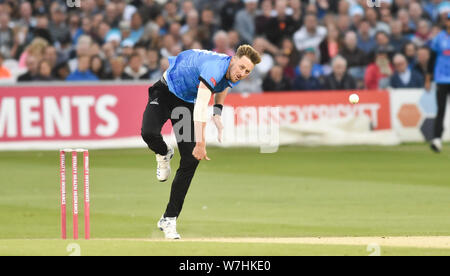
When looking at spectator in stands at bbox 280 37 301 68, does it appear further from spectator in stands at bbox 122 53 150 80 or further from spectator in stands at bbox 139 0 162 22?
spectator in stands at bbox 122 53 150 80

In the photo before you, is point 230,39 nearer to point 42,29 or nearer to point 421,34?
point 42,29

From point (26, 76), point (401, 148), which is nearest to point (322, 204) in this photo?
point (401, 148)

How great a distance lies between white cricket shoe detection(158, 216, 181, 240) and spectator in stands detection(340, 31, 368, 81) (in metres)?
13.2

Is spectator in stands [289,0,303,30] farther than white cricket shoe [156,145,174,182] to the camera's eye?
Yes

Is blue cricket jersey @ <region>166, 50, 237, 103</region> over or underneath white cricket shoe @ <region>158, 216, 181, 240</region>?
over

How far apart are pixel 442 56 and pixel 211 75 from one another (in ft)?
36.1

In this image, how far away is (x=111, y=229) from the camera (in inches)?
489

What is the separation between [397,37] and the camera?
985 inches

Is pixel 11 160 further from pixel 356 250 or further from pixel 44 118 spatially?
pixel 356 250

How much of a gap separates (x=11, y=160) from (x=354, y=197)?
Answer: 25.5ft

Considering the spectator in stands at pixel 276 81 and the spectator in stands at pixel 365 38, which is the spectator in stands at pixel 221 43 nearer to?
the spectator in stands at pixel 276 81

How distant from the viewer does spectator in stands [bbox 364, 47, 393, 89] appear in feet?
75.4

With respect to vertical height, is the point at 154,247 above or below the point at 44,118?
above

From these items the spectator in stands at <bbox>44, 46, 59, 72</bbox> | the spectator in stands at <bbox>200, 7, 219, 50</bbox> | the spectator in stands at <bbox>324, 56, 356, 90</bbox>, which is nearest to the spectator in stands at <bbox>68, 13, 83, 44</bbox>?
the spectator in stands at <bbox>44, 46, 59, 72</bbox>
